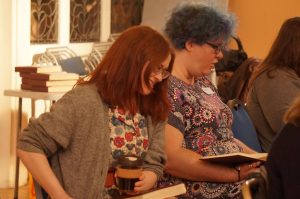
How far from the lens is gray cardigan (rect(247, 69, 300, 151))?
332 centimetres

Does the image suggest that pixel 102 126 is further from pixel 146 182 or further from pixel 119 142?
pixel 146 182

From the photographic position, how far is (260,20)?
6688 millimetres

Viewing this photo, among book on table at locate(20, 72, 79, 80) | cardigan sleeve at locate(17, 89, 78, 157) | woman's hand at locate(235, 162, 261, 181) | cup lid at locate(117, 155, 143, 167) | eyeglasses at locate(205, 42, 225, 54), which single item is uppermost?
eyeglasses at locate(205, 42, 225, 54)

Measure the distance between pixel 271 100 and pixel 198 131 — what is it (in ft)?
2.45

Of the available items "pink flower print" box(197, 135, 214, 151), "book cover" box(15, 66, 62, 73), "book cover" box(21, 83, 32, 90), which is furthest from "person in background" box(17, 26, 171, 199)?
"book cover" box(21, 83, 32, 90)

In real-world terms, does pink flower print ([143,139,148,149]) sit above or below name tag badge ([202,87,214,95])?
below

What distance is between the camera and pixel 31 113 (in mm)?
5121

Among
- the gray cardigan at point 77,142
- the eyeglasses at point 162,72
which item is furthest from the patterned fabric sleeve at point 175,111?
the gray cardigan at point 77,142

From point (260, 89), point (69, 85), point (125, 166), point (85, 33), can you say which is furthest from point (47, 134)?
point (85, 33)

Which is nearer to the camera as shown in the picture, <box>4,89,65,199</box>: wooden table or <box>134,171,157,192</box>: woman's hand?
<box>134,171,157,192</box>: woman's hand

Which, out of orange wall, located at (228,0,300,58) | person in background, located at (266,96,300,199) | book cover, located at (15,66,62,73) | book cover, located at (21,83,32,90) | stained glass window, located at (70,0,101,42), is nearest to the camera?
person in background, located at (266,96,300,199)

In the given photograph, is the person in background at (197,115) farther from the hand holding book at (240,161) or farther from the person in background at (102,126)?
the person in background at (102,126)

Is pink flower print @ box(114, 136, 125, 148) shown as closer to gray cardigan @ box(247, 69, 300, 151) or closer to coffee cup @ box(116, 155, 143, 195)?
coffee cup @ box(116, 155, 143, 195)

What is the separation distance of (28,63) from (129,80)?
9.83ft
